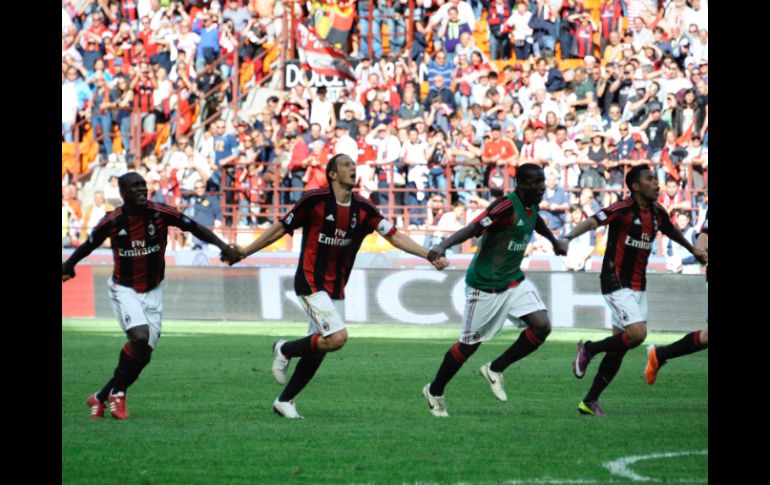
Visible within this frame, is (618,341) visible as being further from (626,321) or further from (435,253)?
(435,253)

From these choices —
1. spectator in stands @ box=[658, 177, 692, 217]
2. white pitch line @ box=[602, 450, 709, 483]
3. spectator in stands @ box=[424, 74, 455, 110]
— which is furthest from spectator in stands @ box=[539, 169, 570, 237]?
white pitch line @ box=[602, 450, 709, 483]

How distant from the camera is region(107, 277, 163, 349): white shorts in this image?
37.3 ft

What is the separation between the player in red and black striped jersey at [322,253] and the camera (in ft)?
36.3

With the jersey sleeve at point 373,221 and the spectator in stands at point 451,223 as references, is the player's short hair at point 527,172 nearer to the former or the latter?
the jersey sleeve at point 373,221

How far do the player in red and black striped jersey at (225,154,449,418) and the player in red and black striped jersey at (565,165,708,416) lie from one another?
158cm

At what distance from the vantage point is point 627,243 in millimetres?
11719

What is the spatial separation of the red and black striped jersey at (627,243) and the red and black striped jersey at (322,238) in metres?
2.28

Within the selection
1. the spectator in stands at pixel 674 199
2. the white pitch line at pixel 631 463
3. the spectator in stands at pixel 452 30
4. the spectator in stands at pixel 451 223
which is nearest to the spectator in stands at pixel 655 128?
the spectator in stands at pixel 674 199

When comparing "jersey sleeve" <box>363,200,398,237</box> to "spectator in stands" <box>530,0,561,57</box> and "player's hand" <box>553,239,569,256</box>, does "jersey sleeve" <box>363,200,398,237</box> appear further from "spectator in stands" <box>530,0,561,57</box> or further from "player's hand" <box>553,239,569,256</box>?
"spectator in stands" <box>530,0,561,57</box>
